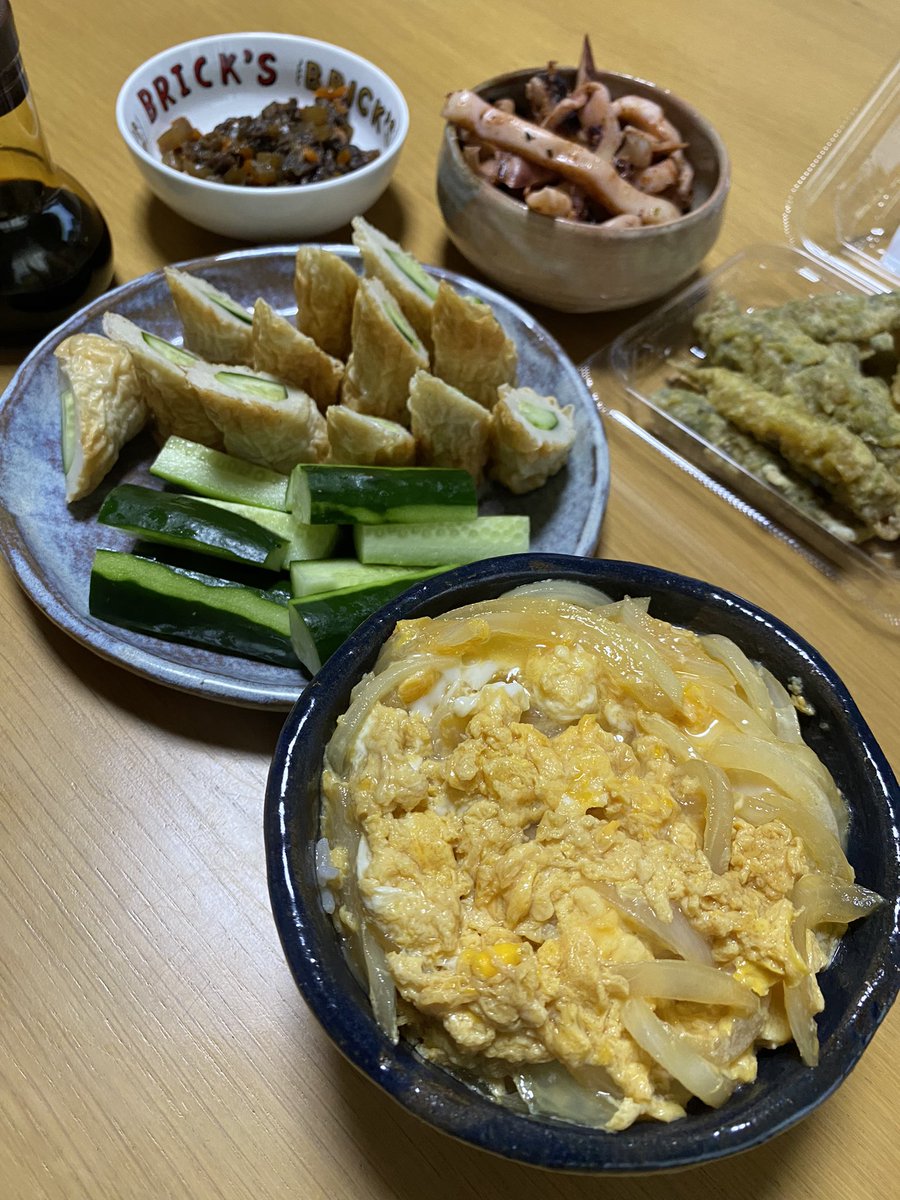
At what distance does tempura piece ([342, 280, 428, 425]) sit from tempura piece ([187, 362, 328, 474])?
0.10 m

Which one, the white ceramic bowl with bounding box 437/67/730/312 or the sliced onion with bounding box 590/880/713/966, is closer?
the sliced onion with bounding box 590/880/713/966

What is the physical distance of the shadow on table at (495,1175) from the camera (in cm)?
118

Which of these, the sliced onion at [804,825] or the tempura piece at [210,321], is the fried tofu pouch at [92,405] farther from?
the sliced onion at [804,825]

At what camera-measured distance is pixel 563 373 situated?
6.22ft

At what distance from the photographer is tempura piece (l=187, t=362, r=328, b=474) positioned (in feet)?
5.41

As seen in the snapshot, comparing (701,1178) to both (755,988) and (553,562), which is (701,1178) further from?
(553,562)

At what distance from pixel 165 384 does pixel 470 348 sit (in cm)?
60

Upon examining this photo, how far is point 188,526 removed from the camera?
158 cm

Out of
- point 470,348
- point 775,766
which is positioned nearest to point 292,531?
point 470,348

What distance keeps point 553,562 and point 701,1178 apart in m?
0.87

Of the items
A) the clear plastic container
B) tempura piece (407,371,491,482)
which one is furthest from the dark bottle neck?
the clear plastic container

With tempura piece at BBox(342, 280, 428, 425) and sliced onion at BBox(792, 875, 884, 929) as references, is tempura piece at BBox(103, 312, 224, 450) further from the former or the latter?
sliced onion at BBox(792, 875, 884, 929)

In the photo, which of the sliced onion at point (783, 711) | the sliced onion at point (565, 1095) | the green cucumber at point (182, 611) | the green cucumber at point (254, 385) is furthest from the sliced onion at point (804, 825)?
the green cucumber at point (254, 385)

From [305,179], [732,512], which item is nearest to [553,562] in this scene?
[732,512]
